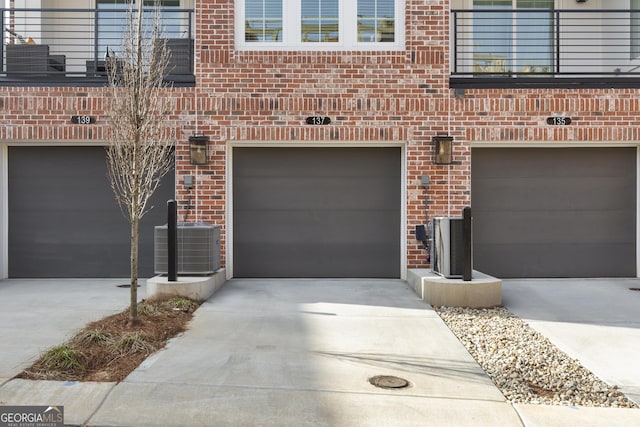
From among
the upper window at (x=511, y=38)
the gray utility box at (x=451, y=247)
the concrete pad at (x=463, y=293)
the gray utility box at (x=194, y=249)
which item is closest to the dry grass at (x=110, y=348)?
the gray utility box at (x=194, y=249)

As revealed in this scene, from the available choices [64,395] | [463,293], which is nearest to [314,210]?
[463,293]

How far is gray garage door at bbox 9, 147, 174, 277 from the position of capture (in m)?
8.69

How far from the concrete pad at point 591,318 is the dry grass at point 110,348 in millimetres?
3963

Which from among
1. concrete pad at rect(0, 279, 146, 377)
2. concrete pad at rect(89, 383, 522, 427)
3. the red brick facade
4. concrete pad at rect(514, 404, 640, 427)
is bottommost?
concrete pad at rect(514, 404, 640, 427)

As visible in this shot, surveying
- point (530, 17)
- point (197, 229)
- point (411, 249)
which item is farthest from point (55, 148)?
point (530, 17)

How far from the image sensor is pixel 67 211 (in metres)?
8.70

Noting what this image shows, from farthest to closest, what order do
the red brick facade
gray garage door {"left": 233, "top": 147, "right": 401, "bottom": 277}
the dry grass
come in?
gray garage door {"left": 233, "top": 147, "right": 401, "bottom": 277}, the red brick facade, the dry grass

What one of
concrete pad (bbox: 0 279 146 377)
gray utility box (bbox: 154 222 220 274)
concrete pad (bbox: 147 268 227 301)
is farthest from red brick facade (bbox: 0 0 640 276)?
concrete pad (bbox: 0 279 146 377)

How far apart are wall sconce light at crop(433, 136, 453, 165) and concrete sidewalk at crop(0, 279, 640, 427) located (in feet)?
10.1

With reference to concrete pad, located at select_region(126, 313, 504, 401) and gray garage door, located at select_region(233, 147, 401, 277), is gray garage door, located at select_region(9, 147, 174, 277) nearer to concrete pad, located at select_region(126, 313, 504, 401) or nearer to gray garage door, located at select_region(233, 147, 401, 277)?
gray garage door, located at select_region(233, 147, 401, 277)

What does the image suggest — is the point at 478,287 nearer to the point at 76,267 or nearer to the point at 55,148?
the point at 76,267

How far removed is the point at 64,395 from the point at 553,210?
7.85 m

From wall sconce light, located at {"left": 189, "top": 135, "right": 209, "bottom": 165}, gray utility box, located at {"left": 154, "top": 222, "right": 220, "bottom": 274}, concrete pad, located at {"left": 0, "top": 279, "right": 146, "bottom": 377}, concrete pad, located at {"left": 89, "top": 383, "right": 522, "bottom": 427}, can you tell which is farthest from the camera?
wall sconce light, located at {"left": 189, "top": 135, "right": 209, "bottom": 165}

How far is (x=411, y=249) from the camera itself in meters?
8.31
